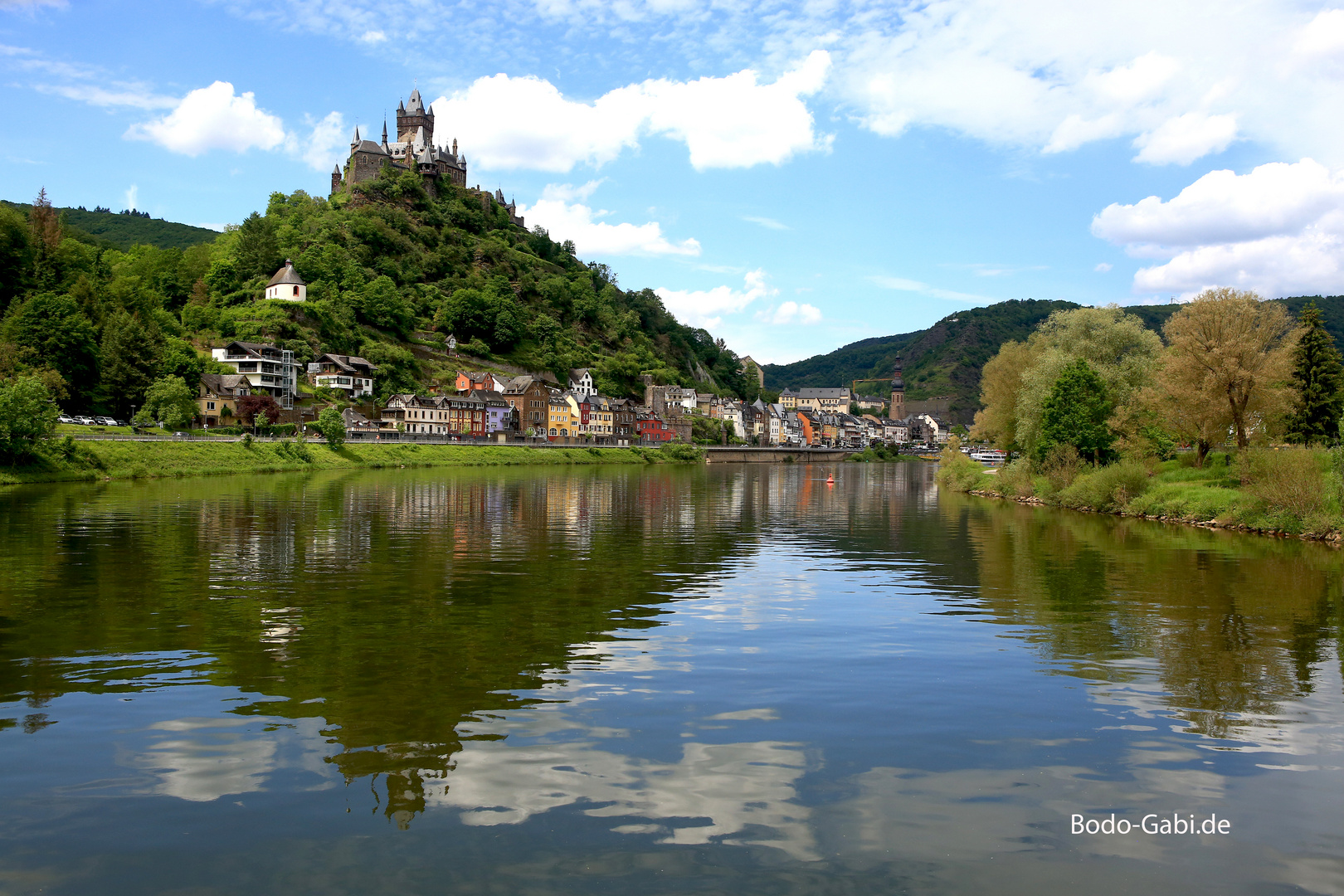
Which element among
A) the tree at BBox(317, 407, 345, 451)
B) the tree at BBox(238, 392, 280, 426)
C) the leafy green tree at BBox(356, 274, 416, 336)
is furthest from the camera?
the leafy green tree at BBox(356, 274, 416, 336)

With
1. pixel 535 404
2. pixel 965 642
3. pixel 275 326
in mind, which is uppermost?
pixel 275 326

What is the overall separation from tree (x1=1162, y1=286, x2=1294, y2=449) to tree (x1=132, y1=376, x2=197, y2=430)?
293 feet

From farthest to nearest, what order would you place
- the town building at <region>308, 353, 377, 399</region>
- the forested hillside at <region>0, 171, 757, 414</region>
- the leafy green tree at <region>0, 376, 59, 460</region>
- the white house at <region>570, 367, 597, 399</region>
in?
the white house at <region>570, 367, 597, 399</region>, the town building at <region>308, 353, 377, 399</region>, the forested hillside at <region>0, 171, 757, 414</region>, the leafy green tree at <region>0, 376, 59, 460</region>

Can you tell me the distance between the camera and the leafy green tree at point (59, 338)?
3438 inches

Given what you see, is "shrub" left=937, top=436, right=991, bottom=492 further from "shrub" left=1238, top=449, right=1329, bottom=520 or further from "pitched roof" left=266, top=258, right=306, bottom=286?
"pitched roof" left=266, top=258, right=306, bottom=286

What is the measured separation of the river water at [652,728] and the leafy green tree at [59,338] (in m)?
73.0

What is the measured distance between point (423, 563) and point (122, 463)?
53.9 metres

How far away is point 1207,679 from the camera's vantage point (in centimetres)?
1585

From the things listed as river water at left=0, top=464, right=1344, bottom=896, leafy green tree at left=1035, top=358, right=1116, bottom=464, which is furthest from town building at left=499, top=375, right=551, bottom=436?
river water at left=0, top=464, right=1344, bottom=896

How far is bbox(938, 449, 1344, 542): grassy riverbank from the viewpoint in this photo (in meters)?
39.3

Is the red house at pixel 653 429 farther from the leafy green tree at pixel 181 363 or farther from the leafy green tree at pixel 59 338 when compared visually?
the leafy green tree at pixel 59 338

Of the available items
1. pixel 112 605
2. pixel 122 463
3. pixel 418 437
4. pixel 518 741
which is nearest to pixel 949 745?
pixel 518 741

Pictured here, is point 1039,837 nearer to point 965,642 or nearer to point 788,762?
point 788,762

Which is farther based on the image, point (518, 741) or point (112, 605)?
point (112, 605)
